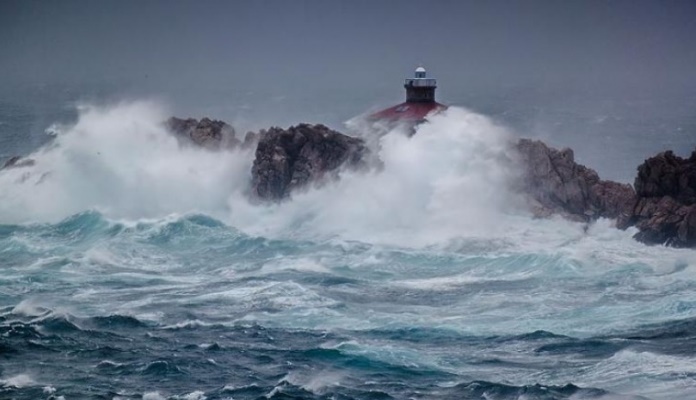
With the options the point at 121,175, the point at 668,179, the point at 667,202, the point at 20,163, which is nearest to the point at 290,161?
the point at 121,175

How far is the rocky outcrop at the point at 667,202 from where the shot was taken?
135 ft

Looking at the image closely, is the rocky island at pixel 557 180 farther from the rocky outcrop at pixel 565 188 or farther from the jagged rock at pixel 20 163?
the jagged rock at pixel 20 163

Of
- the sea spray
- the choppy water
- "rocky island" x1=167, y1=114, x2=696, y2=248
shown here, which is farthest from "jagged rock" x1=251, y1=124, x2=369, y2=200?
the sea spray

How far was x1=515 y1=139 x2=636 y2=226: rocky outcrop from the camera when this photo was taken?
4766 centimetres

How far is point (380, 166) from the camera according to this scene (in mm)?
53500

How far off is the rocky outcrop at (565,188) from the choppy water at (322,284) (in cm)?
114

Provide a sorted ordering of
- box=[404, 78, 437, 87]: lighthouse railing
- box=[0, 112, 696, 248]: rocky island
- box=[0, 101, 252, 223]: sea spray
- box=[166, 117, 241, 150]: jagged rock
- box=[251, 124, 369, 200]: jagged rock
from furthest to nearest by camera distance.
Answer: box=[404, 78, 437, 87]: lighthouse railing < box=[166, 117, 241, 150]: jagged rock < box=[0, 101, 252, 223]: sea spray < box=[251, 124, 369, 200]: jagged rock < box=[0, 112, 696, 248]: rocky island

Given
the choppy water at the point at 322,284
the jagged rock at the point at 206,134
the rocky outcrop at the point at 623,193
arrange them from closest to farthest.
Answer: the choppy water at the point at 322,284
the rocky outcrop at the point at 623,193
the jagged rock at the point at 206,134

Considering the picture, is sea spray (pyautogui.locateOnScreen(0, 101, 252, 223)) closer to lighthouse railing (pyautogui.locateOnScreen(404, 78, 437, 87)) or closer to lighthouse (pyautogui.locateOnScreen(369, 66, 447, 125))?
lighthouse (pyautogui.locateOnScreen(369, 66, 447, 125))

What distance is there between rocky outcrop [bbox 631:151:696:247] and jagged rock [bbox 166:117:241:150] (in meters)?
22.9

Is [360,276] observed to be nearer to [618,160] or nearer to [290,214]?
[290,214]

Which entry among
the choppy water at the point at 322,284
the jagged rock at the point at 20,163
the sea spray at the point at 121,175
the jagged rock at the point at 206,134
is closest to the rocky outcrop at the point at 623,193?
the choppy water at the point at 322,284

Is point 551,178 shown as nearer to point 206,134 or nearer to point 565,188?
point 565,188

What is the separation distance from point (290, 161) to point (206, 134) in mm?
7807
